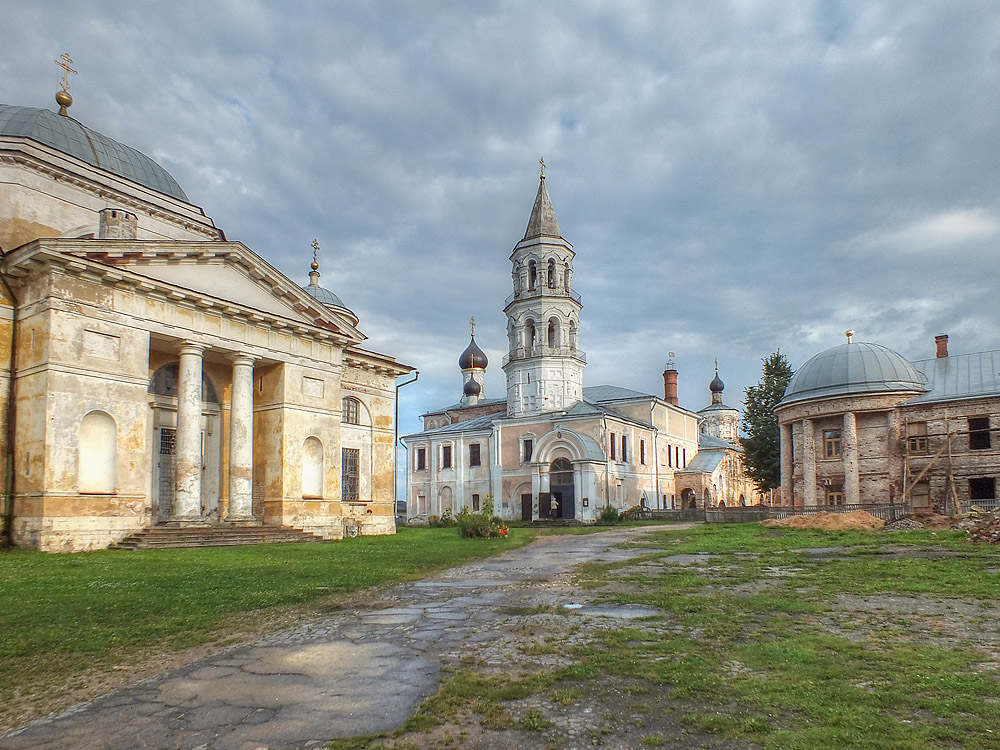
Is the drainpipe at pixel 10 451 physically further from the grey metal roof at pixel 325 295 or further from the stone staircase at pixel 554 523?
the stone staircase at pixel 554 523

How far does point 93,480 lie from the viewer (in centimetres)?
1780

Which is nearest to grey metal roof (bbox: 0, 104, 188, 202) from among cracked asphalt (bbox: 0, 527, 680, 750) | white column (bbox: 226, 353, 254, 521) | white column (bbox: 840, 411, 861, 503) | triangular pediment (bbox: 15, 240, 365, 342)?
triangular pediment (bbox: 15, 240, 365, 342)

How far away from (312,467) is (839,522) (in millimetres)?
18647

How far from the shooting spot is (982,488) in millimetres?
31719

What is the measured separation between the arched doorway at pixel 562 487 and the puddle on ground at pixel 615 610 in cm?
3543

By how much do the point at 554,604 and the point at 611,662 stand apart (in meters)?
3.11

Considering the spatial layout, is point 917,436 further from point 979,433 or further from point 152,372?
point 152,372

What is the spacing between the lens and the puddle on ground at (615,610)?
7.64m

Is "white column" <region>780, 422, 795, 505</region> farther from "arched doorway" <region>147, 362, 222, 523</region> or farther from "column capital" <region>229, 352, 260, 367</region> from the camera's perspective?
"arched doorway" <region>147, 362, 222, 523</region>

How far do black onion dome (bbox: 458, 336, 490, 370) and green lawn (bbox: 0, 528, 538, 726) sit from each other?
4767 centimetres

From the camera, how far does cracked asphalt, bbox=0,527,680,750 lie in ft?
13.4

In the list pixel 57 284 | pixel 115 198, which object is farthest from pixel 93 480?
pixel 115 198

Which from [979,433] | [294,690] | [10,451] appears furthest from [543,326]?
[294,690]

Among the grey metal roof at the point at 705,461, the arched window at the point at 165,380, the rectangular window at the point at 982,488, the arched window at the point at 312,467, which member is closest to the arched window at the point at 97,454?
the arched window at the point at 165,380
